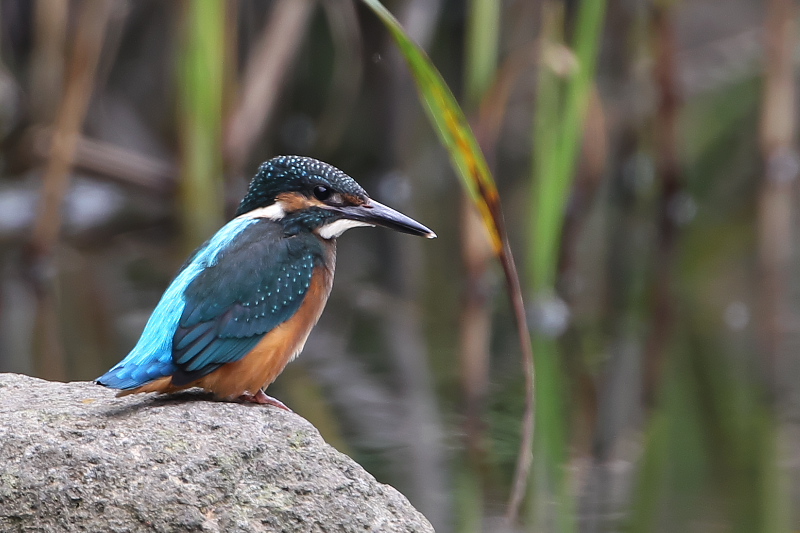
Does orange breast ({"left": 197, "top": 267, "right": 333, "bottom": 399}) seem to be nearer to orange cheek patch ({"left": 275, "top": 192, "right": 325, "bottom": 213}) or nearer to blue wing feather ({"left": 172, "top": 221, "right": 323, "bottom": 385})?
blue wing feather ({"left": 172, "top": 221, "right": 323, "bottom": 385})

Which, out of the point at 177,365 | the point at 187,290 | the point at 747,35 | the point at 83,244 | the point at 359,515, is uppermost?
the point at 747,35

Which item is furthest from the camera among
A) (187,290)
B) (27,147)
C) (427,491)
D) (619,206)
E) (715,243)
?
(619,206)

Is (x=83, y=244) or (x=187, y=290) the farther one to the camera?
(x=83, y=244)

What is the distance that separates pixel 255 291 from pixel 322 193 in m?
0.40

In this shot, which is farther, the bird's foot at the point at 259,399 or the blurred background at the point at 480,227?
the blurred background at the point at 480,227

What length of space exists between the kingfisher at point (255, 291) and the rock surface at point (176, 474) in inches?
5.4

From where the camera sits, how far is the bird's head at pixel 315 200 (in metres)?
3.48

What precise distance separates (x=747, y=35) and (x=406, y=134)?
11.8ft

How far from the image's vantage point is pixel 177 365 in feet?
10.1

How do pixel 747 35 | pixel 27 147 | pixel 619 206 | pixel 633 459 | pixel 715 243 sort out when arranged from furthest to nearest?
pixel 747 35 → pixel 619 206 → pixel 715 243 → pixel 27 147 → pixel 633 459

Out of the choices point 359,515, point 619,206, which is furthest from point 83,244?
point 359,515

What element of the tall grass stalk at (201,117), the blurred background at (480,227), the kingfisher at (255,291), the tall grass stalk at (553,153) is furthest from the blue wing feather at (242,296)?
the tall grass stalk at (201,117)

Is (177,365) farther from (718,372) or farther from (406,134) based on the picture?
(406,134)

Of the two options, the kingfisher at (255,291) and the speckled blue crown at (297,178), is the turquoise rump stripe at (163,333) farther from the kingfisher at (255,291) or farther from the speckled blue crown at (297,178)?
the speckled blue crown at (297,178)
